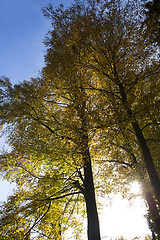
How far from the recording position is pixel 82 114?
6.04m

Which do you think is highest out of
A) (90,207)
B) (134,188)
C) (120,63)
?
(120,63)

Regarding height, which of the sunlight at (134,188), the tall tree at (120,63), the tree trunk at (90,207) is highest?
the tall tree at (120,63)

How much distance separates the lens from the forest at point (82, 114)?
5.27m

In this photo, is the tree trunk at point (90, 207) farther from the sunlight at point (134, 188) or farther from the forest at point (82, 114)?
the sunlight at point (134, 188)

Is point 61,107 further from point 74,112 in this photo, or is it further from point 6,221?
point 6,221

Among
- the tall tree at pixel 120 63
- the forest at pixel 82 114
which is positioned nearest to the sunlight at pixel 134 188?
the forest at pixel 82 114

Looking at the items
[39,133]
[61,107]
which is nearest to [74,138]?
[39,133]

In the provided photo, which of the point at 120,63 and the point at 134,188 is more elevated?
the point at 120,63

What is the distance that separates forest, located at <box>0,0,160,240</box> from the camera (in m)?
5.27

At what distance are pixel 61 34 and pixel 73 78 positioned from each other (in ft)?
8.31

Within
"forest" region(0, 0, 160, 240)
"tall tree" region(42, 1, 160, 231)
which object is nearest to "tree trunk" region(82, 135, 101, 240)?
"forest" region(0, 0, 160, 240)

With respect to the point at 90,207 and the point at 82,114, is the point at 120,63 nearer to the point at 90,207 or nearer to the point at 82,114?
the point at 82,114

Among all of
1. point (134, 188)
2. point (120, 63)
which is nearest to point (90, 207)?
point (134, 188)

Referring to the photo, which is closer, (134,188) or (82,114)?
(82,114)
